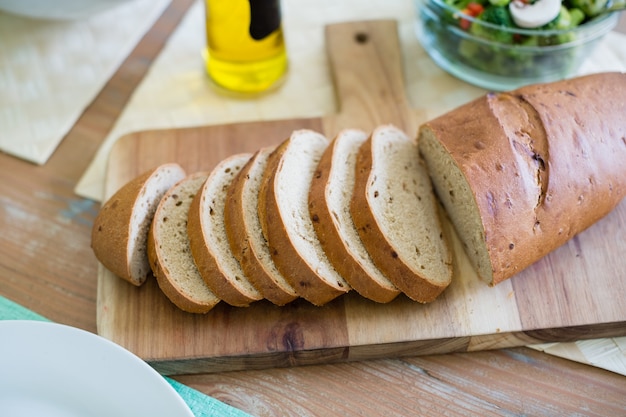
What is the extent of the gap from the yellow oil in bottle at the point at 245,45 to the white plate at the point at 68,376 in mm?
1533

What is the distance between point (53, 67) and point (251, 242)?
1.75m

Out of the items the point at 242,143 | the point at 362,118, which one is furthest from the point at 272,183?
the point at 362,118

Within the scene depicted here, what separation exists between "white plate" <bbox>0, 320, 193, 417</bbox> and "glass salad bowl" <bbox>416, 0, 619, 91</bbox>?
2001 mm

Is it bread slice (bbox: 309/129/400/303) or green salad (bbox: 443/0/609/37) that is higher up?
green salad (bbox: 443/0/609/37)

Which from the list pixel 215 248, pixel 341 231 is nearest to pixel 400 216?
pixel 341 231

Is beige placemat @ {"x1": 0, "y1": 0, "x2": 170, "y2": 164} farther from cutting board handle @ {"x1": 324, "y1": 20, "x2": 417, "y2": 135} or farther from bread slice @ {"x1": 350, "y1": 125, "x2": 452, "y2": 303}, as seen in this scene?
bread slice @ {"x1": 350, "y1": 125, "x2": 452, "y2": 303}

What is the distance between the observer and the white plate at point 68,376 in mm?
2051

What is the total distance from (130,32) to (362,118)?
1395 millimetres

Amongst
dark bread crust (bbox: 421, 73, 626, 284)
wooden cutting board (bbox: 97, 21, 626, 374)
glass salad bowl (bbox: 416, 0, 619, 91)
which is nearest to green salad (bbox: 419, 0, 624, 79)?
glass salad bowl (bbox: 416, 0, 619, 91)

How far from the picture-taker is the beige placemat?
10.4 feet

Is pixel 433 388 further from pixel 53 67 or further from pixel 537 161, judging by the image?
pixel 53 67

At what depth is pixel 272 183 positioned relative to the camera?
2410mm

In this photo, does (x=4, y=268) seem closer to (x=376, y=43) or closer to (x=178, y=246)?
(x=178, y=246)

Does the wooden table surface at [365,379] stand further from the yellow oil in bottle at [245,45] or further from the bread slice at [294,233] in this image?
the yellow oil in bottle at [245,45]
